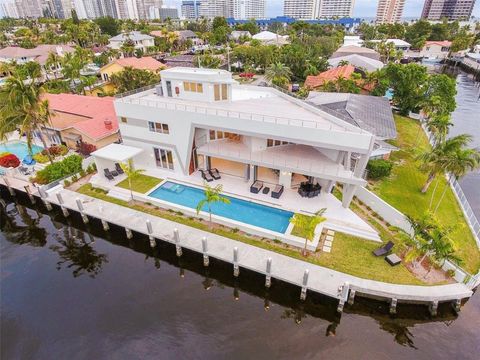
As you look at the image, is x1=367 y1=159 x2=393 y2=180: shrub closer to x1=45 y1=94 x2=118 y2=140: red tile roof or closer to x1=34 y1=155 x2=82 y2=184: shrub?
x1=45 y1=94 x2=118 y2=140: red tile roof

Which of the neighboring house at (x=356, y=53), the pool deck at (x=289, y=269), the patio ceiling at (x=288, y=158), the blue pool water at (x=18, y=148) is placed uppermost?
the neighboring house at (x=356, y=53)

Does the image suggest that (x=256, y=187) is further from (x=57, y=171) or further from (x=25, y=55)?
(x=25, y=55)

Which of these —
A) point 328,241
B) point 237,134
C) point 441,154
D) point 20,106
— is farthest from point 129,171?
point 441,154

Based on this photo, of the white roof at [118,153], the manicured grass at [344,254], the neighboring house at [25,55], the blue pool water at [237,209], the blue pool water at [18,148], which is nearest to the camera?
the manicured grass at [344,254]

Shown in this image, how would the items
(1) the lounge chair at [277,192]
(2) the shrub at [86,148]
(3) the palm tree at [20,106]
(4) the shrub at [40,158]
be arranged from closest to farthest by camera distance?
(1) the lounge chair at [277,192] < (3) the palm tree at [20,106] < (4) the shrub at [40,158] < (2) the shrub at [86,148]

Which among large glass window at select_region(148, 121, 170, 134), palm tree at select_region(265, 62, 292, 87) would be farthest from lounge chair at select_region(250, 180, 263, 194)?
palm tree at select_region(265, 62, 292, 87)

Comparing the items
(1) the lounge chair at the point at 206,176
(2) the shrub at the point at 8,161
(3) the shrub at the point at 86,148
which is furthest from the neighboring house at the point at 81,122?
(1) the lounge chair at the point at 206,176

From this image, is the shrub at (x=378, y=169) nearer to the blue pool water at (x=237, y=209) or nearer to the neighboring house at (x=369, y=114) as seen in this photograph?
the neighboring house at (x=369, y=114)
